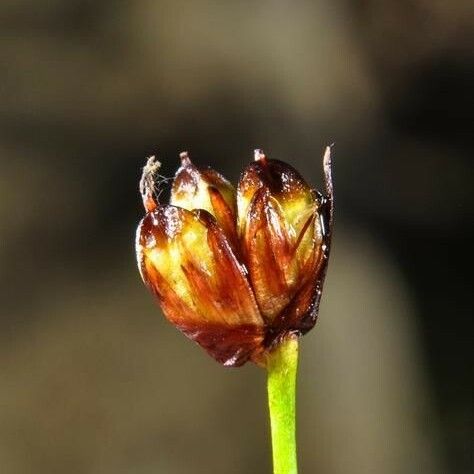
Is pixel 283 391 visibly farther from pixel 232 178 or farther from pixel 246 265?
pixel 232 178

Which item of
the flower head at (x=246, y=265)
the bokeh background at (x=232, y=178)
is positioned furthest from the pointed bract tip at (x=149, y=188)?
the bokeh background at (x=232, y=178)

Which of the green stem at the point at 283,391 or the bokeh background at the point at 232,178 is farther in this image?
the bokeh background at the point at 232,178

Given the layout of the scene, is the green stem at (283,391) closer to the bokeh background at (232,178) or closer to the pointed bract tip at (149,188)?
the pointed bract tip at (149,188)

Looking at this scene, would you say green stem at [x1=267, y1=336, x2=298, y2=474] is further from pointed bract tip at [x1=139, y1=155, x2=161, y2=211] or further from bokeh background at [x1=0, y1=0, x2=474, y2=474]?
bokeh background at [x1=0, y1=0, x2=474, y2=474]
